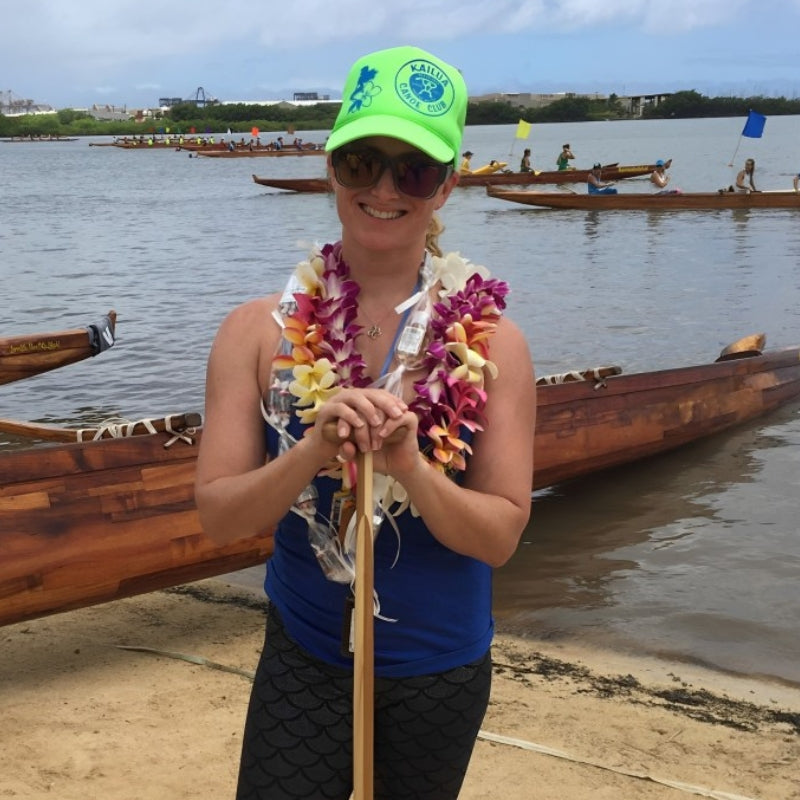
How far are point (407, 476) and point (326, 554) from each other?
0.26m

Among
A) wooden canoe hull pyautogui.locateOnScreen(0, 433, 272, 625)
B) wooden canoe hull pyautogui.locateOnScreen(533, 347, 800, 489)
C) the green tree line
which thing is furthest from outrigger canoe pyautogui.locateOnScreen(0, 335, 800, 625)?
the green tree line

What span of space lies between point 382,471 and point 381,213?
1.44ft

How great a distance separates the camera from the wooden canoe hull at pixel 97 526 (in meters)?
4.30

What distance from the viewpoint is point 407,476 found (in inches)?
66.3

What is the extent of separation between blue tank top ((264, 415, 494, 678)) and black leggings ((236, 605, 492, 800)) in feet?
0.09

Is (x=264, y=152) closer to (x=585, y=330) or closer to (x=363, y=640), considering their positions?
(x=585, y=330)

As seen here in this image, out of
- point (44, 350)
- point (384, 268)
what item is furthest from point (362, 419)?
point (44, 350)

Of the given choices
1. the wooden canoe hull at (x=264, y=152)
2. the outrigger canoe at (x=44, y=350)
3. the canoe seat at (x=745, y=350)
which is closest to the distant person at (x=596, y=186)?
the canoe seat at (x=745, y=350)

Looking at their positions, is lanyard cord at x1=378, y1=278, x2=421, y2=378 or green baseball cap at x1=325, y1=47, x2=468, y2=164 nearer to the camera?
green baseball cap at x1=325, y1=47, x2=468, y2=164

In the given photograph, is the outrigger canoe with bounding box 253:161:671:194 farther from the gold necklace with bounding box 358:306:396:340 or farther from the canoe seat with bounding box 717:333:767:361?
the gold necklace with bounding box 358:306:396:340

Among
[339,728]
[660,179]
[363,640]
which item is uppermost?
[363,640]

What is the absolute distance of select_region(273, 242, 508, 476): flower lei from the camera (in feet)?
5.96

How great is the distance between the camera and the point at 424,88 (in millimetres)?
1797

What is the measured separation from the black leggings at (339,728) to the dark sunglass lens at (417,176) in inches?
30.7
